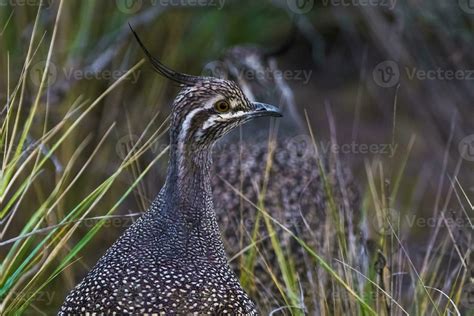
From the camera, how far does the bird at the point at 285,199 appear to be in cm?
575

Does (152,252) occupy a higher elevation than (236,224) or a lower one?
higher

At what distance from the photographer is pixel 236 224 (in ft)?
20.3

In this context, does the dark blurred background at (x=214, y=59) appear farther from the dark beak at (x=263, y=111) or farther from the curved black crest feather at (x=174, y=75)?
the curved black crest feather at (x=174, y=75)

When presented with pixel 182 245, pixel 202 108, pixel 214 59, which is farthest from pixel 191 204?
pixel 214 59

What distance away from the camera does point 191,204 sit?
473 cm

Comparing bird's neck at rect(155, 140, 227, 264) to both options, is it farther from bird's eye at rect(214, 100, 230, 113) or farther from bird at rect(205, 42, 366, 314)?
bird at rect(205, 42, 366, 314)

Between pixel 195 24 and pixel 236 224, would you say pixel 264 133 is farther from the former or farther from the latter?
pixel 195 24

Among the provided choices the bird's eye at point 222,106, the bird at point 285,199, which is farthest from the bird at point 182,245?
the bird at point 285,199

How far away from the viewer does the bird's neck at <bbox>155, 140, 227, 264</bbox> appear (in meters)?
4.60

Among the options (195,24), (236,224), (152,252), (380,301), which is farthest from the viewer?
(195,24)

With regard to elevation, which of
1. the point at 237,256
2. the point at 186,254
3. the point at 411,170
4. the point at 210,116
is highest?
the point at 210,116

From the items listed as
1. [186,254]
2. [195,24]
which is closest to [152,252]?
[186,254]

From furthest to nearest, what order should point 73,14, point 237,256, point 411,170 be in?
point 411,170, point 73,14, point 237,256

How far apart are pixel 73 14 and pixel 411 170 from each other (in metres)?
4.45
